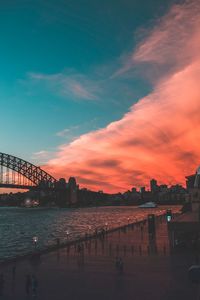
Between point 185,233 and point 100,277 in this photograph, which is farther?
point 185,233

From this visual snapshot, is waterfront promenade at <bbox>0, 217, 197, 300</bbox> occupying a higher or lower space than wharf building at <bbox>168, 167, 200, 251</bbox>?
lower

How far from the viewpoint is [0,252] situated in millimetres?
60094

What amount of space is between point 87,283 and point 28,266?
940 cm

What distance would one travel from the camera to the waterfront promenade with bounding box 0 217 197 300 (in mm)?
25195

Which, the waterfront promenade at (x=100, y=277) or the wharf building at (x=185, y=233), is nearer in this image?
the waterfront promenade at (x=100, y=277)

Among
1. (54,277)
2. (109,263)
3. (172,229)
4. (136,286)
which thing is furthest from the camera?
(172,229)

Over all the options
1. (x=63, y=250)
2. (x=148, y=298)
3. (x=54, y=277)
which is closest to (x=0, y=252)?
(x=63, y=250)

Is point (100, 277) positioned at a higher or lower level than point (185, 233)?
lower

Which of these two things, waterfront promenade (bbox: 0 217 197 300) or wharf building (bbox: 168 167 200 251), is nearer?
waterfront promenade (bbox: 0 217 197 300)

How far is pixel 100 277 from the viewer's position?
30250mm

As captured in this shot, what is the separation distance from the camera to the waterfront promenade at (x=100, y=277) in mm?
25195

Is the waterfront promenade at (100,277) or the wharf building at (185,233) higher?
the wharf building at (185,233)

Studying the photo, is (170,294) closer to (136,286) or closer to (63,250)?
(136,286)

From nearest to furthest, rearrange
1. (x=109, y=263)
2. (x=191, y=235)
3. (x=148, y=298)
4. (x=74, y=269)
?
1. (x=148, y=298)
2. (x=74, y=269)
3. (x=109, y=263)
4. (x=191, y=235)
